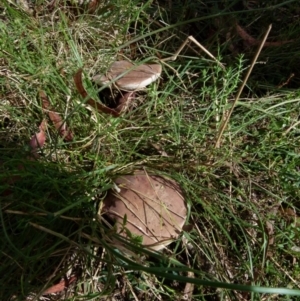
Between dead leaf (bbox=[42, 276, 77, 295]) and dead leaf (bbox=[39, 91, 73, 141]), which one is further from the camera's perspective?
dead leaf (bbox=[39, 91, 73, 141])

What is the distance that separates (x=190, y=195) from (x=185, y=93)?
0.52 meters

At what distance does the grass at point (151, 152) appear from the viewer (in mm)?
1861

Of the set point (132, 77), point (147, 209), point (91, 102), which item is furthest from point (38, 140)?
point (147, 209)

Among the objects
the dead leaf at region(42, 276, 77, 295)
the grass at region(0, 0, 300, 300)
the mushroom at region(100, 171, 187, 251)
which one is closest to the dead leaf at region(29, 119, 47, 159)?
the grass at region(0, 0, 300, 300)

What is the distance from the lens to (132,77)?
2.04 metres

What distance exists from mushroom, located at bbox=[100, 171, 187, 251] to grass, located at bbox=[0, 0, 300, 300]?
0.20 ft

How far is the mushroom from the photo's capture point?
5.67 feet

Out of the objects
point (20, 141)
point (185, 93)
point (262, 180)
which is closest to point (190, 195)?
point (262, 180)

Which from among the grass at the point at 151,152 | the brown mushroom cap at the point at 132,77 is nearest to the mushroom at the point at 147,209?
the grass at the point at 151,152

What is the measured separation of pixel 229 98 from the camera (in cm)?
226

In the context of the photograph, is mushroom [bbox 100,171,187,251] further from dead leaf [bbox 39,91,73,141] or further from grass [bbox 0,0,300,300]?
dead leaf [bbox 39,91,73,141]

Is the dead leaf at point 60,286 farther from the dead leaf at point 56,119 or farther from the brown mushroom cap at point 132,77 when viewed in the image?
the brown mushroom cap at point 132,77

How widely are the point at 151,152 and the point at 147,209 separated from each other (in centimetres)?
40

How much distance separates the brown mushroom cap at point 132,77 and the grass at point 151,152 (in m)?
0.06
